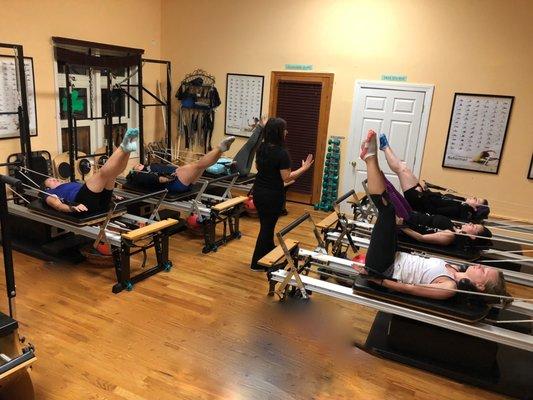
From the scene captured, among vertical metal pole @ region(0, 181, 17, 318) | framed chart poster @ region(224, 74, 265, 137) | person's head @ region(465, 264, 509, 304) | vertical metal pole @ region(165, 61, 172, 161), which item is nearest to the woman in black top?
person's head @ region(465, 264, 509, 304)

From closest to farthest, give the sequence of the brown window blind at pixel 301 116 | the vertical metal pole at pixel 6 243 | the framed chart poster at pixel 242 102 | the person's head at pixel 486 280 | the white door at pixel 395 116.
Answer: the vertical metal pole at pixel 6 243 < the person's head at pixel 486 280 < the white door at pixel 395 116 < the brown window blind at pixel 301 116 < the framed chart poster at pixel 242 102

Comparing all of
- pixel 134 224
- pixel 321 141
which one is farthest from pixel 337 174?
pixel 134 224

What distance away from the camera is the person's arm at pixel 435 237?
3227 mm

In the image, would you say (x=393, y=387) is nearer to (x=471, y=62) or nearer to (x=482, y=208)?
(x=482, y=208)

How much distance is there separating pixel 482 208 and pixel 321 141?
94.0 inches

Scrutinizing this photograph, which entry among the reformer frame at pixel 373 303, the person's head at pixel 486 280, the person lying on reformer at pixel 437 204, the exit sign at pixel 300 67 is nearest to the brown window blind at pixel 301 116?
the exit sign at pixel 300 67

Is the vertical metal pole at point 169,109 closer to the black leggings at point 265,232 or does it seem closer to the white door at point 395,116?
the white door at point 395,116

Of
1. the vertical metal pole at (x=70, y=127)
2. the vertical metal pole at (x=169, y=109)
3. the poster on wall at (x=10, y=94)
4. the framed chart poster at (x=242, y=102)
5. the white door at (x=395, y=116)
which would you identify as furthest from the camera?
the vertical metal pole at (x=169, y=109)

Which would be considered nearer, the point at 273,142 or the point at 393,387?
the point at 393,387

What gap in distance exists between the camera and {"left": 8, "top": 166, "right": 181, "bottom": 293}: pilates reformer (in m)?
3.19

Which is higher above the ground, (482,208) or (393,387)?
(482,208)

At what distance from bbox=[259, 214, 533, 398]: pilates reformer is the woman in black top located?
0.77m

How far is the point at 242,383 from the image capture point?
7.55ft

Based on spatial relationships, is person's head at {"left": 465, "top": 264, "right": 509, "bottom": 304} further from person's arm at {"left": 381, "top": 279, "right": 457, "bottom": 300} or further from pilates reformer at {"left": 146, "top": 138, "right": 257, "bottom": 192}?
pilates reformer at {"left": 146, "top": 138, "right": 257, "bottom": 192}
